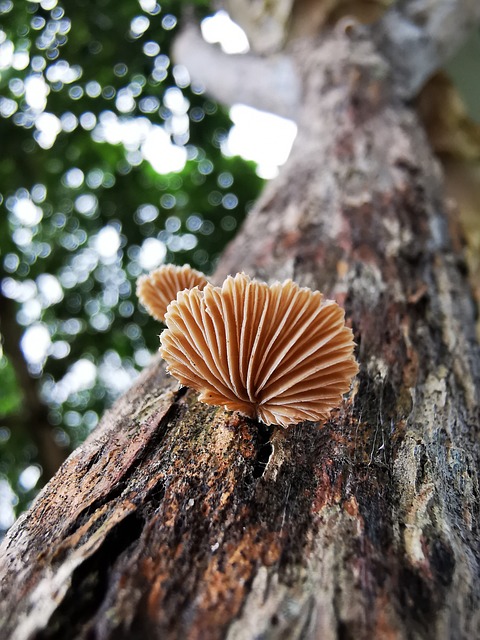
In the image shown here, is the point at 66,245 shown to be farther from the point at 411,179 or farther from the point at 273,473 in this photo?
the point at 273,473

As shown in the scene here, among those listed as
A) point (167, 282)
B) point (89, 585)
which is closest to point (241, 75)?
point (167, 282)

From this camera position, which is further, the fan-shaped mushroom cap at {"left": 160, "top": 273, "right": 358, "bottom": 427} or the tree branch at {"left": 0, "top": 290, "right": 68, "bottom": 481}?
the tree branch at {"left": 0, "top": 290, "right": 68, "bottom": 481}

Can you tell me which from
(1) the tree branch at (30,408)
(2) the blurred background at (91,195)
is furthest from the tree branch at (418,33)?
(1) the tree branch at (30,408)

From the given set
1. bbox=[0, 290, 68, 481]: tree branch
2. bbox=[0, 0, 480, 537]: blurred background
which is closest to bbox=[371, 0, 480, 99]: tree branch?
bbox=[0, 0, 480, 537]: blurred background

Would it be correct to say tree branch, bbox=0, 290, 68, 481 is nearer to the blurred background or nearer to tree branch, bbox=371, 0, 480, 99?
the blurred background

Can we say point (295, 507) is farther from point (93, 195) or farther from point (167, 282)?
point (93, 195)

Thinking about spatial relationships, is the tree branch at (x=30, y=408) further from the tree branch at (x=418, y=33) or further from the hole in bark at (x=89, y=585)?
the tree branch at (x=418, y=33)
